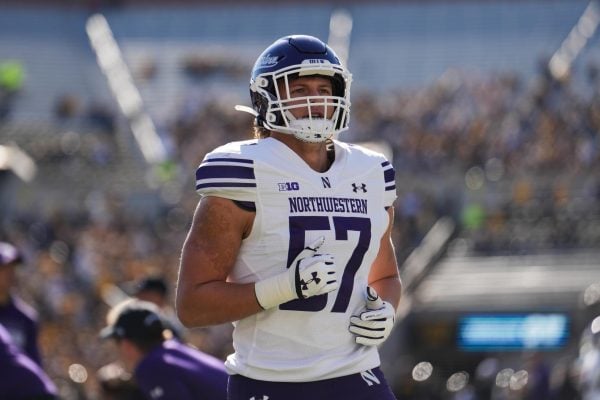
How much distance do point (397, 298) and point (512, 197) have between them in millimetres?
16664

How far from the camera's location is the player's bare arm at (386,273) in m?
4.33

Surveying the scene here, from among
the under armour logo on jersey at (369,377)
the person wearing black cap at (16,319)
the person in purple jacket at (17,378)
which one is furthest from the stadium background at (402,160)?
the under armour logo on jersey at (369,377)

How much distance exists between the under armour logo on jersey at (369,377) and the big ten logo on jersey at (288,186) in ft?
1.94

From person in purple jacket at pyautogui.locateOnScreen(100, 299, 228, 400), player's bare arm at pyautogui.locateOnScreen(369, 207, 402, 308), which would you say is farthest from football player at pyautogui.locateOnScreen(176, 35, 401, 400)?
person in purple jacket at pyautogui.locateOnScreen(100, 299, 228, 400)

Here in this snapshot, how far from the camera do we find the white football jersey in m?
3.96

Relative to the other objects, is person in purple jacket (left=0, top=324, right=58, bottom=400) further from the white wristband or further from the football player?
the white wristband

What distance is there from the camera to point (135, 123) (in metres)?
26.9

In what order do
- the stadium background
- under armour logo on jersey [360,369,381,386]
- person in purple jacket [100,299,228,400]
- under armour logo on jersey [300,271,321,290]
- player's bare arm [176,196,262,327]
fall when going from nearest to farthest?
1. under armour logo on jersey [300,271,321,290]
2. player's bare arm [176,196,262,327]
3. under armour logo on jersey [360,369,381,386]
4. person in purple jacket [100,299,228,400]
5. the stadium background

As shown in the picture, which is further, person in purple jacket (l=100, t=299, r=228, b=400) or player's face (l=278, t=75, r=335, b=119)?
person in purple jacket (l=100, t=299, r=228, b=400)

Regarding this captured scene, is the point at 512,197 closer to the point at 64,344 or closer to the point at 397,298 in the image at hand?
the point at 64,344

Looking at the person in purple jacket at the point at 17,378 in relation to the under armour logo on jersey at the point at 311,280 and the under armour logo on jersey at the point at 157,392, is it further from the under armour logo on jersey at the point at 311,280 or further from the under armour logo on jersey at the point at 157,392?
the under armour logo on jersey at the point at 311,280

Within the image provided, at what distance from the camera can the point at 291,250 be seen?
13.0ft

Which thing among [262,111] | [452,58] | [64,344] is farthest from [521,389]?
[452,58]

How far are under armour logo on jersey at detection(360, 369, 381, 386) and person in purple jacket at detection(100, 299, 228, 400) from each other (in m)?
1.19
